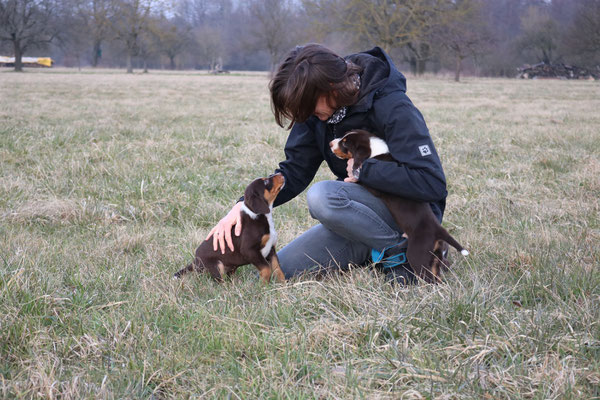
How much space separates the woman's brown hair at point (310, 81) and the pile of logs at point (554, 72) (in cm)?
4854

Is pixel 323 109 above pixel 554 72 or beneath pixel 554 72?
beneath

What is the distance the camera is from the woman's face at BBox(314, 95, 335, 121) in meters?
3.09

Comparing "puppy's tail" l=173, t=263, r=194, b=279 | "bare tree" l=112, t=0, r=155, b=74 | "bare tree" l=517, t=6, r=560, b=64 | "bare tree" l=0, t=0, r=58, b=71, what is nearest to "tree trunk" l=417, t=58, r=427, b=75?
"bare tree" l=517, t=6, r=560, b=64

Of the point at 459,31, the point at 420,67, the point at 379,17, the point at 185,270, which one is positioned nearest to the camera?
the point at 185,270

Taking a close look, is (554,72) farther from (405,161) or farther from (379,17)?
(405,161)

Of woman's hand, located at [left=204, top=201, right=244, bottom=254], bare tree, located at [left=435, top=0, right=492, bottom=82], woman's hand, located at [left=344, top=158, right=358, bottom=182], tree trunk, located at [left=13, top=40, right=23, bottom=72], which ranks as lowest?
woman's hand, located at [left=204, top=201, right=244, bottom=254]

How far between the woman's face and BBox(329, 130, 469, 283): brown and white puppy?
0.55ft

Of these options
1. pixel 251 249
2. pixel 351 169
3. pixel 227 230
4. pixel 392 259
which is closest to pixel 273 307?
pixel 251 249

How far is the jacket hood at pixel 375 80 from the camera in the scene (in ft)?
10.1

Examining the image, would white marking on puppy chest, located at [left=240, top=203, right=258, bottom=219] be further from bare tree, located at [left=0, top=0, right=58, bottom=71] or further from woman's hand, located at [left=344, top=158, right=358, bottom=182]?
bare tree, located at [left=0, top=0, right=58, bottom=71]

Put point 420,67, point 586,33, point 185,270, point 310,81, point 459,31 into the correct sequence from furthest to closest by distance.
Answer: point 586,33
point 420,67
point 459,31
point 185,270
point 310,81

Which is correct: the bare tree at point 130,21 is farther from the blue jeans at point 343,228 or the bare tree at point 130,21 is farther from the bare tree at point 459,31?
the blue jeans at point 343,228

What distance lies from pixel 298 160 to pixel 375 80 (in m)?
0.85

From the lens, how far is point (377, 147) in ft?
10.3
